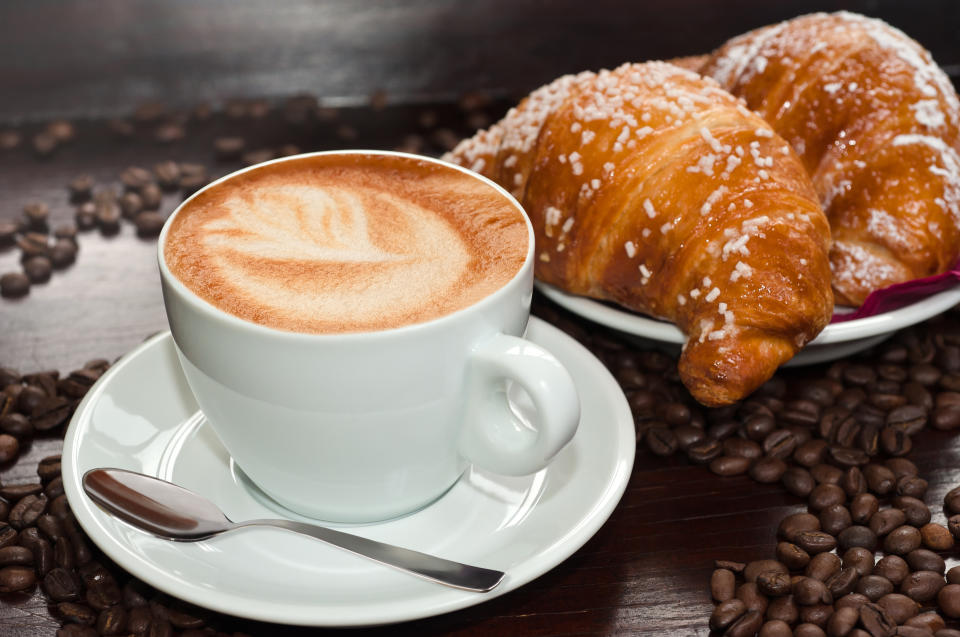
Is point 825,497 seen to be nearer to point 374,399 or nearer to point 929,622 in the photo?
point 929,622

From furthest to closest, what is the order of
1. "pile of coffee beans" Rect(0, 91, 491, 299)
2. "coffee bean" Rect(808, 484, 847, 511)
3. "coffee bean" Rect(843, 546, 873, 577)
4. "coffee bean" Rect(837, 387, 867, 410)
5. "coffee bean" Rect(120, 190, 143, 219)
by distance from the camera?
"coffee bean" Rect(120, 190, 143, 219) < "pile of coffee beans" Rect(0, 91, 491, 299) < "coffee bean" Rect(837, 387, 867, 410) < "coffee bean" Rect(808, 484, 847, 511) < "coffee bean" Rect(843, 546, 873, 577)

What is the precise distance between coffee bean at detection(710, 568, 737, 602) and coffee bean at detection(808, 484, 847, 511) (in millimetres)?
192

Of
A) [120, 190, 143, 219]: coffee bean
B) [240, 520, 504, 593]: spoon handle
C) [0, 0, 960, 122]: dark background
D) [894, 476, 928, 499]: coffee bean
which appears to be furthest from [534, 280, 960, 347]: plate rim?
[0, 0, 960, 122]: dark background

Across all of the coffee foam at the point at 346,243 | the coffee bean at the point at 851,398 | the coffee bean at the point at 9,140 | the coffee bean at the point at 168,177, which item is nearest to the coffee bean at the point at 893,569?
the coffee bean at the point at 851,398

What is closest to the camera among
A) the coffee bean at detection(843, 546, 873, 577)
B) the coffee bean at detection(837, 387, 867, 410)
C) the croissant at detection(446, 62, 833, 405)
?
the coffee bean at detection(843, 546, 873, 577)

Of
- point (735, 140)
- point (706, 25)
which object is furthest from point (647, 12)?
point (735, 140)

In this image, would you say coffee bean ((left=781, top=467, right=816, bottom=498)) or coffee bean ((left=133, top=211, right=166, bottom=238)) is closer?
coffee bean ((left=781, top=467, right=816, bottom=498))

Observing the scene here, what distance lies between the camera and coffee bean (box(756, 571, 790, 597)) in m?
1.11

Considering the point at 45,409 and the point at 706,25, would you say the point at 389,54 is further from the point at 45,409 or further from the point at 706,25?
the point at 45,409

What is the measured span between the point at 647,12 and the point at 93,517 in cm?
209

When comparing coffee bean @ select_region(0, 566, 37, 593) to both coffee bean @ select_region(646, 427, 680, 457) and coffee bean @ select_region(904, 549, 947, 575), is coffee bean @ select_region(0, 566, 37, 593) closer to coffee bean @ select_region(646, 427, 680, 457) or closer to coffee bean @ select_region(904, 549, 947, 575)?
coffee bean @ select_region(646, 427, 680, 457)

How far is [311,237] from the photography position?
42.8 inches

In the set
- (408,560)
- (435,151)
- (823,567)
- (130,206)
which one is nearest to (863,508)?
(823,567)

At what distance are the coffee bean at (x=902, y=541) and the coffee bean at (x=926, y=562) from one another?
0.02 m
